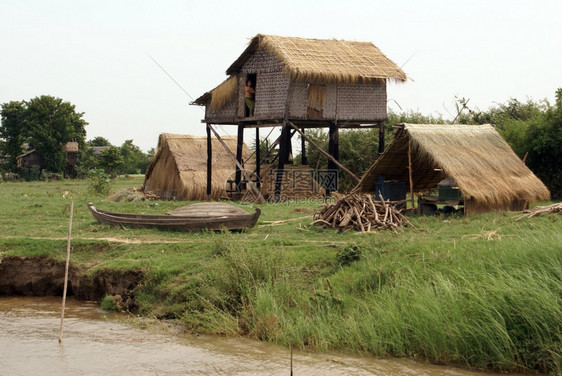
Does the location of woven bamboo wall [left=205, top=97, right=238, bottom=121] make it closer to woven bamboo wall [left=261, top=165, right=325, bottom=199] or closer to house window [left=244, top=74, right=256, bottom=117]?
house window [left=244, top=74, right=256, bottom=117]

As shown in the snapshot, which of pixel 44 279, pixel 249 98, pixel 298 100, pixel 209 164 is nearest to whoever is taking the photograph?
pixel 44 279

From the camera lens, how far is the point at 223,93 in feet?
67.0

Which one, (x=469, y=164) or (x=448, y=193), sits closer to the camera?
(x=469, y=164)

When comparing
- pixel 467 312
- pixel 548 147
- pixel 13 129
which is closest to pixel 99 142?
pixel 13 129

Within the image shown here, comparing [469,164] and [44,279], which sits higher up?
[469,164]

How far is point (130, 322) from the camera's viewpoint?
30.1 feet

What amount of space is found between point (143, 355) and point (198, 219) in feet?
15.4

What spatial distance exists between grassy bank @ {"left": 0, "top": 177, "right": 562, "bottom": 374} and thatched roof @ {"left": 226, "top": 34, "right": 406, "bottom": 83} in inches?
261

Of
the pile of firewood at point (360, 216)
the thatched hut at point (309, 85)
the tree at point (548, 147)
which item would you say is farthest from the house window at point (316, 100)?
the pile of firewood at point (360, 216)

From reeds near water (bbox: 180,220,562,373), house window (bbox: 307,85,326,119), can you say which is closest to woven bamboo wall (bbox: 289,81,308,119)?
house window (bbox: 307,85,326,119)

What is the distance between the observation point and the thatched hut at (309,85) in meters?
18.3

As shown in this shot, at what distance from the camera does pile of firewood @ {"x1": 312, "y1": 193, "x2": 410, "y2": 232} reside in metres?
11.8

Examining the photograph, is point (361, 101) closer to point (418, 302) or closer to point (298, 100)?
point (298, 100)

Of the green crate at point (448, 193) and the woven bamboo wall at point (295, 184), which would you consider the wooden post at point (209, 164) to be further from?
the green crate at point (448, 193)
